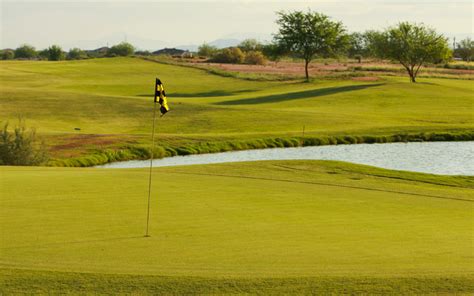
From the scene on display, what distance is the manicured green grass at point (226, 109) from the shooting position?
5078 centimetres

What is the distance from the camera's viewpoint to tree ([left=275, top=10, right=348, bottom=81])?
310 ft

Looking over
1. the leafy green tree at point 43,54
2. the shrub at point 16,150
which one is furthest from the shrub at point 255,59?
the shrub at point 16,150

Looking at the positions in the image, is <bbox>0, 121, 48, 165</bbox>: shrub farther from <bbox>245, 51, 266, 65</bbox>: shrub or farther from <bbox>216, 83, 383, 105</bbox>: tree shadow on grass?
<bbox>245, 51, 266, 65</bbox>: shrub

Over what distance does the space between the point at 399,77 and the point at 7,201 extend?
265ft

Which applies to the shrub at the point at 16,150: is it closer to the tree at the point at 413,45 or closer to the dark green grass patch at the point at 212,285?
the dark green grass patch at the point at 212,285

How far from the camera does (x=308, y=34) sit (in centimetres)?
9431

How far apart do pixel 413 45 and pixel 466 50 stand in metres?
95.0

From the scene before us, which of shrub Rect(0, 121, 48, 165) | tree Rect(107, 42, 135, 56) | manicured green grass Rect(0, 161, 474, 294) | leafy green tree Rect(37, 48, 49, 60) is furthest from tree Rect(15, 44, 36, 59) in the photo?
manicured green grass Rect(0, 161, 474, 294)

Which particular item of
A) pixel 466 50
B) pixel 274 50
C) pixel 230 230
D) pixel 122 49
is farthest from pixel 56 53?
pixel 230 230

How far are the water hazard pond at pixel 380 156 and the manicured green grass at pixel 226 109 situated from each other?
3.43 metres

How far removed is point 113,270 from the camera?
505 inches

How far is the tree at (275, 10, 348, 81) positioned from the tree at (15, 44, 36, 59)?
115086 millimetres

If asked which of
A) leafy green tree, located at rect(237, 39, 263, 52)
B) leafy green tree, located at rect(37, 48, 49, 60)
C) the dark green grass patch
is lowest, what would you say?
the dark green grass patch

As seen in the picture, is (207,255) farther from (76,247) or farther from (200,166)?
(200,166)
